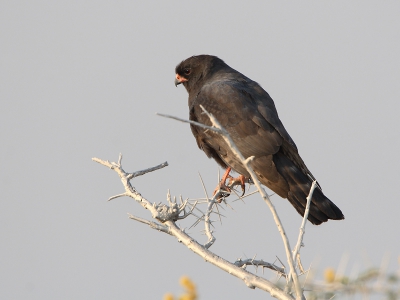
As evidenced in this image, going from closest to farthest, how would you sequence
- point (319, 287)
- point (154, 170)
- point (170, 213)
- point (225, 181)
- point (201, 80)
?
point (319, 287) < point (170, 213) < point (154, 170) < point (225, 181) < point (201, 80)

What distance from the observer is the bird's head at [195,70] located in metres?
7.93

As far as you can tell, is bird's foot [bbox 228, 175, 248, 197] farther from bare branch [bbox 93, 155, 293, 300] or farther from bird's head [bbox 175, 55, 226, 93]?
bare branch [bbox 93, 155, 293, 300]

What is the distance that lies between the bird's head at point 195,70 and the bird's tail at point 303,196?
219cm

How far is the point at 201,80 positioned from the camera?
7.89m

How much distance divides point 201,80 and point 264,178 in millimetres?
2374

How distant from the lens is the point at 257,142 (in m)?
6.10

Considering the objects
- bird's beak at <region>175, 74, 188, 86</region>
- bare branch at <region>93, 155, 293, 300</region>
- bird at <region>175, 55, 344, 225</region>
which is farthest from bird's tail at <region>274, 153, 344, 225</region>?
bird's beak at <region>175, 74, 188, 86</region>

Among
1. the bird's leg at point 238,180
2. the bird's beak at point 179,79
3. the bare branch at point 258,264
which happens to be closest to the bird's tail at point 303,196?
the bird's leg at point 238,180

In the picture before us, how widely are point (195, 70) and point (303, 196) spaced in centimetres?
293

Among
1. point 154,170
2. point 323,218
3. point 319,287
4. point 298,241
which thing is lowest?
point 319,287

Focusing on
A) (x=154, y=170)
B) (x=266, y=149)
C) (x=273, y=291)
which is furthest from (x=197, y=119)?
(x=273, y=291)

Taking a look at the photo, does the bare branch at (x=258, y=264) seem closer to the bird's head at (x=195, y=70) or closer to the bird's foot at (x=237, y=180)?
the bird's foot at (x=237, y=180)

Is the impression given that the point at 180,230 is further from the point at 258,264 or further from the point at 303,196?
the point at 303,196

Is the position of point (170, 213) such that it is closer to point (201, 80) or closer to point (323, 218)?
point (323, 218)
